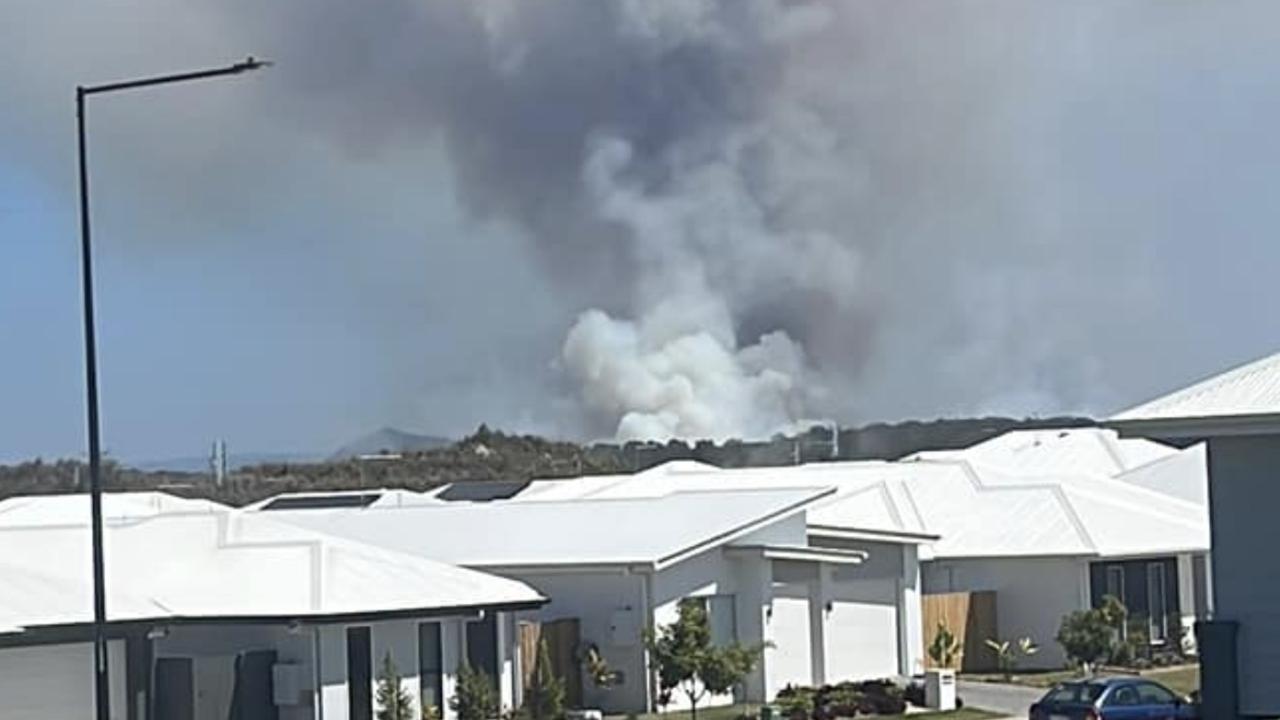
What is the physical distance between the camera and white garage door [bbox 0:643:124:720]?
3622 cm

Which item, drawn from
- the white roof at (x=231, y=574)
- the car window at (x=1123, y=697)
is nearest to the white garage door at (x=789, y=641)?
the white roof at (x=231, y=574)

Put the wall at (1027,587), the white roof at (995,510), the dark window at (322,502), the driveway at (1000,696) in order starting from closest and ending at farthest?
the driveway at (1000,696) < the wall at (1027,587) < the white roof at (995,510) < the dark window at (322,502)

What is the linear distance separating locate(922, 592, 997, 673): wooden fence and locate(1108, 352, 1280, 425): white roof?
26424 millimetres

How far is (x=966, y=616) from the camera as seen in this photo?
192 feet

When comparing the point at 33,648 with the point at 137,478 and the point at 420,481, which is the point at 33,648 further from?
the point at 137,478

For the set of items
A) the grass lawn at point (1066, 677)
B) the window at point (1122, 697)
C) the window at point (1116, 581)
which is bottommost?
the grass lawn at point (1066, 677)

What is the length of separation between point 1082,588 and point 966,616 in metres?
2.61

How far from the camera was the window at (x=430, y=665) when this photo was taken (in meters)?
43.7

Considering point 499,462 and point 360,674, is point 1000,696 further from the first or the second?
point 499,462

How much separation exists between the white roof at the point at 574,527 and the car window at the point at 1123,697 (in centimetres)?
1082

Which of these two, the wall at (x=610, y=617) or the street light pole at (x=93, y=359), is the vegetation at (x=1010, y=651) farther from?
the street light pole at (x=93, y=359)

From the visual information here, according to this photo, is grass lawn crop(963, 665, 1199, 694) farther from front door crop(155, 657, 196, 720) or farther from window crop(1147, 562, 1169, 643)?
front door crop(155, 657, 196, 720)

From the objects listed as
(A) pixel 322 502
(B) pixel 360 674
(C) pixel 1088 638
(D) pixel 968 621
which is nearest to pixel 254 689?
(B) pixel 360 674

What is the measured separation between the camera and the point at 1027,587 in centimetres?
5966
